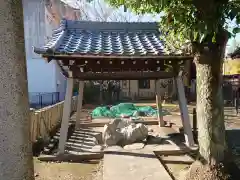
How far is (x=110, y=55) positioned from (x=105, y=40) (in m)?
1.65

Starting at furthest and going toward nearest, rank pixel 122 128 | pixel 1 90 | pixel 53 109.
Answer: pixel 53 109 → pixel 122 128 → pixel 1 90

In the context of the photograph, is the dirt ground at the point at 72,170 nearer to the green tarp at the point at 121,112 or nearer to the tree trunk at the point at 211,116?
the tree trunk at the point at 211,116

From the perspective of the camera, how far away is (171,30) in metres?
6.19

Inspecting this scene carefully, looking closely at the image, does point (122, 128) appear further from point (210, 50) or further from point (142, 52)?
point (210, 50)

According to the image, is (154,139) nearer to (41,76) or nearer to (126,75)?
(126,75)

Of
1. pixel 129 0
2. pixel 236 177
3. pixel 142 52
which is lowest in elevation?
pixel 236 177

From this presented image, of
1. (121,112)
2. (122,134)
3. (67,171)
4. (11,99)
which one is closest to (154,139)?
(122,134)

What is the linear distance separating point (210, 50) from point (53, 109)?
835cm

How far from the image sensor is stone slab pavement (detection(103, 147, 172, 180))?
21.4 ft

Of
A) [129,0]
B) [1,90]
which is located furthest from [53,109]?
[1,90]

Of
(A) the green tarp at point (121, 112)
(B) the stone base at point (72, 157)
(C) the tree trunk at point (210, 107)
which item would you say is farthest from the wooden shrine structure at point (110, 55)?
(A) the green tarp at point (121, 112)

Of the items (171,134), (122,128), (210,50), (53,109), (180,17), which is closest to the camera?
(180,17)

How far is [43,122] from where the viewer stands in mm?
10656

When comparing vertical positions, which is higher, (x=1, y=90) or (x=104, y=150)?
(x=1, y=90)
